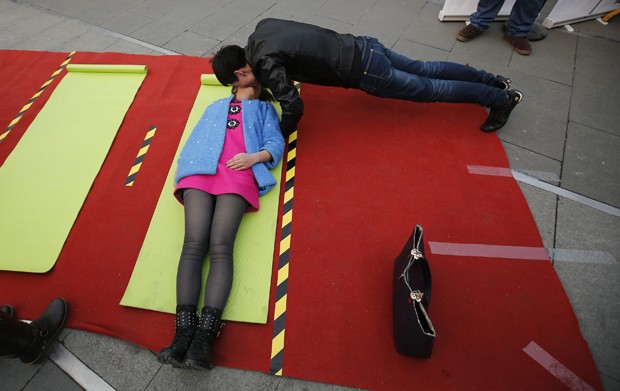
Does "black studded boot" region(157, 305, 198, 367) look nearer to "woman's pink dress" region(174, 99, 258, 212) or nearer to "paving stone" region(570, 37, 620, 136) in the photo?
"woman's pink dress" region(174, 99, 258, 212)

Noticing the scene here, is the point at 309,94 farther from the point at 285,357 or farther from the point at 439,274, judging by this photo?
the point at 285,357

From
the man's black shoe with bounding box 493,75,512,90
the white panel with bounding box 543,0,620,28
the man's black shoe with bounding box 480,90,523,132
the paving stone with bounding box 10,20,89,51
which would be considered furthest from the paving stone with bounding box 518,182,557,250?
the paving stone with bounding box 10,20,89,51

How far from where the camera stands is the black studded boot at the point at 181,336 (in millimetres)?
2023

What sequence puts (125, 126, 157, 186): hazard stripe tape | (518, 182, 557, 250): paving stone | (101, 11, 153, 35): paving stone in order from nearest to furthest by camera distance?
(518, 182, 557, 250): paving stone < (125, 126, 157, 186): hazard stripe tape < (101, 11, 153, 35): paving stone

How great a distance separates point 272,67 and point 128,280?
2000 mm

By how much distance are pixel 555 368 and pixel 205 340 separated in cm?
230

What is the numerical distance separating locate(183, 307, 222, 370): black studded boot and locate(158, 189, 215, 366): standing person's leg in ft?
0.22

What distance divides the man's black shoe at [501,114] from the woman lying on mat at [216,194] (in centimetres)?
216

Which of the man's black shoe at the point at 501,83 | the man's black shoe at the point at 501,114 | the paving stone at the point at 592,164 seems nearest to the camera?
the paving stone at the point at 592,164

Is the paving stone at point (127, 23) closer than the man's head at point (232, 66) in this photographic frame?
No

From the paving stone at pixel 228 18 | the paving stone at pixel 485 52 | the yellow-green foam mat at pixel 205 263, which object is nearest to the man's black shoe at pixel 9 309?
the yellow-green foam mat at pixel 205 263

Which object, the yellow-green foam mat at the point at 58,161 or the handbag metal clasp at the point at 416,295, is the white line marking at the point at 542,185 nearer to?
the handbag metal clasp at the point at 416,295

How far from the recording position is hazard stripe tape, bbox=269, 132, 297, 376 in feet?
7.41

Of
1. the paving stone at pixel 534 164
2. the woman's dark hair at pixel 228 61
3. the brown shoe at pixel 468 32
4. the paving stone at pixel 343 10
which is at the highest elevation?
the woman's dark hair at pixel 228 61
